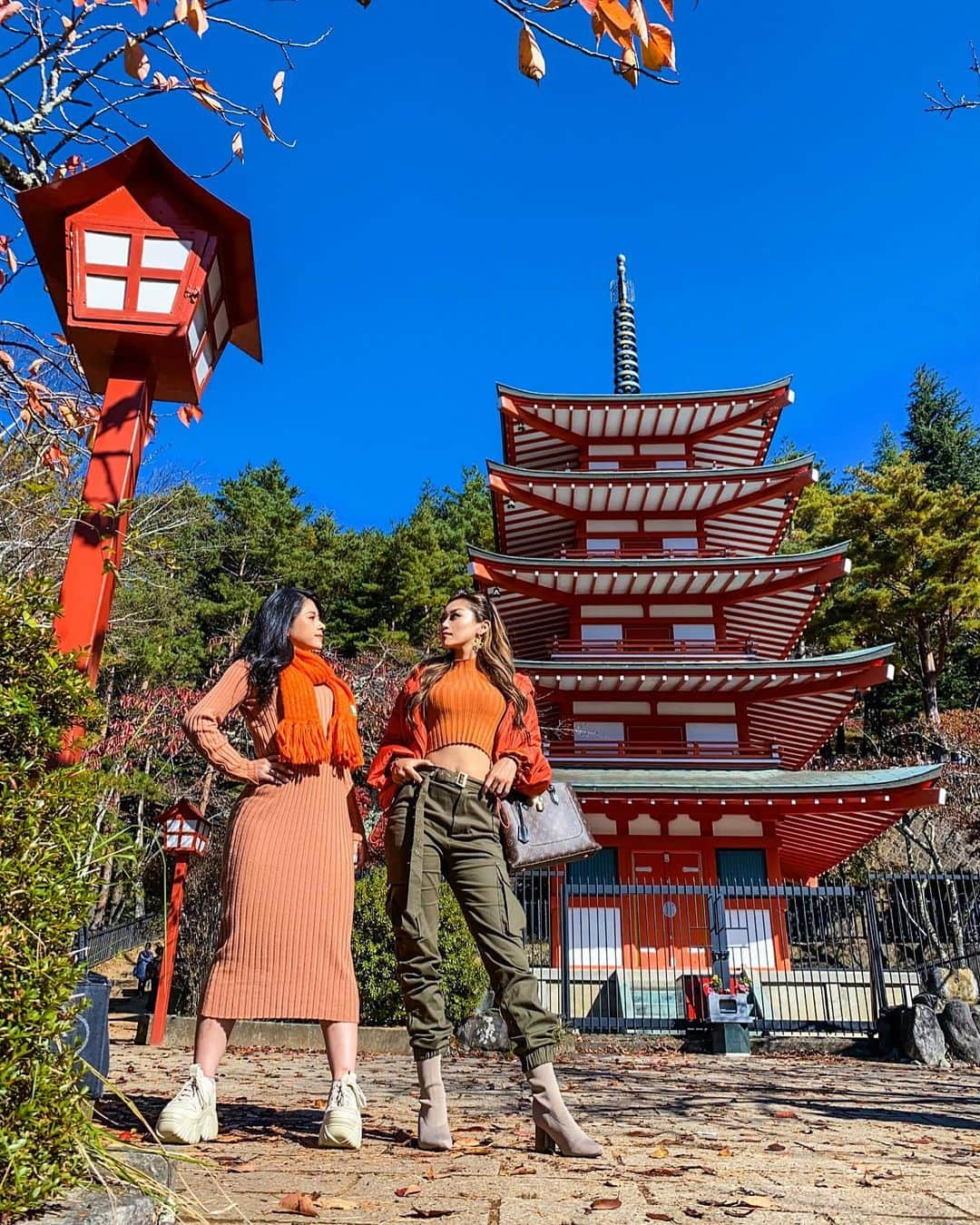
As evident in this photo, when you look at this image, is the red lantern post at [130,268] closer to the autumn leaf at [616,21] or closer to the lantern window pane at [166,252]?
the lantern window pane at [166,252]

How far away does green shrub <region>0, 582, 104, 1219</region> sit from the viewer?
1.41 meters

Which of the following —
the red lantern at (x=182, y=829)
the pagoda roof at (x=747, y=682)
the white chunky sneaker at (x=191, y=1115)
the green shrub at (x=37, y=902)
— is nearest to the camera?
the green shrub at (x=37, y=902)

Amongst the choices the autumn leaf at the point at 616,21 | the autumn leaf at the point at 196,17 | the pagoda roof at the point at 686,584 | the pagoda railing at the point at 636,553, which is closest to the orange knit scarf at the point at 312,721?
the autumn leaf at the point at 196,17

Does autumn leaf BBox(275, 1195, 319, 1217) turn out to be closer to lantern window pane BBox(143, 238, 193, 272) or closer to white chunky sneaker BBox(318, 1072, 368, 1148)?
white chunky sneaker BBox(318, 1072, 368, 1148)

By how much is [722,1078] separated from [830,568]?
37.2ft

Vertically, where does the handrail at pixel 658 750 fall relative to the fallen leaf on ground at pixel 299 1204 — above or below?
above

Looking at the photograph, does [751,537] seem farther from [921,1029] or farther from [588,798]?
[921,1029]

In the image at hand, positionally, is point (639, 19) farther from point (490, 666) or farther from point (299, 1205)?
point (299, 1205)

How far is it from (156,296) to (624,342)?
78.0ft

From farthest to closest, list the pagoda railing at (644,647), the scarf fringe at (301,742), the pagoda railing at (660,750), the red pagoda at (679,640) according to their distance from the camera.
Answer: the pagoda railing at (644,647)
the pagoda railing at (660,750)
the red pagoda at (679,640)
the scarf fringe at (301,742)

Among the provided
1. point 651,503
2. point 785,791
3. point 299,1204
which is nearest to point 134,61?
point 299,1204

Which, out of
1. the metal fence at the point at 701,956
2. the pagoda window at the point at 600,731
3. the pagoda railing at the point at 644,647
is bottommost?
the metal fence at the point at 701,956

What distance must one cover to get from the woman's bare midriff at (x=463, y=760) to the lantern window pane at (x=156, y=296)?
1.95m

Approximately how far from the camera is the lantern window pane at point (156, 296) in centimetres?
319
